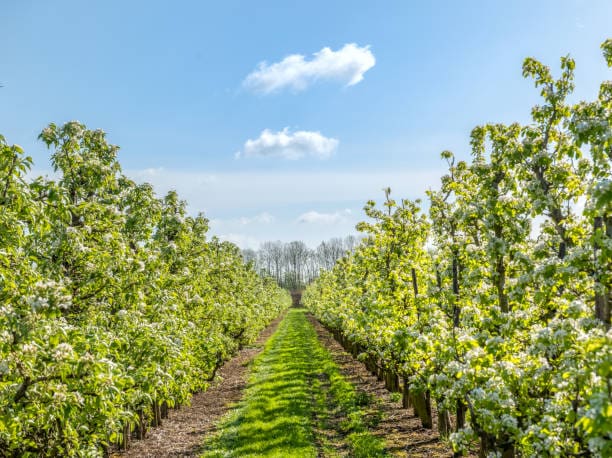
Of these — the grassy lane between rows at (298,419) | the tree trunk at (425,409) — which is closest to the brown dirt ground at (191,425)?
the grassy lane between rows at (298,419)

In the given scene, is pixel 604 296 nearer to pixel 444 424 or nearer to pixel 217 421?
pixel 444 424

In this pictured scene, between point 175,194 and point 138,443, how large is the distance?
31.7ft

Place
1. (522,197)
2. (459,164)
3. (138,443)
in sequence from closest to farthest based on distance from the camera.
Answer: (522,197) → (459,164) → (138,443)

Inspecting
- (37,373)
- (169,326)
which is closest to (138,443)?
(169,326)

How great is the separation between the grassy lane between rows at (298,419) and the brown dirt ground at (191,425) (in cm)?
64

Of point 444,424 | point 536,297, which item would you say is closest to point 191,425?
point 444,424

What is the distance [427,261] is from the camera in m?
16.8

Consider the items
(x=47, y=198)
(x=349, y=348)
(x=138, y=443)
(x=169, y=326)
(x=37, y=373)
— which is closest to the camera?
(x=37, y=373)

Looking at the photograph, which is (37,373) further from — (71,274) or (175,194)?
(175,194)

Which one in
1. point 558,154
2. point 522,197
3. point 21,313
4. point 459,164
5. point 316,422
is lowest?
point 316,422

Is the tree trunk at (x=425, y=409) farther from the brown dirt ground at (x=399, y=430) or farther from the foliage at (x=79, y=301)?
the foliage at (x=79, y=301)

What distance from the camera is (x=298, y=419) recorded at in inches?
665

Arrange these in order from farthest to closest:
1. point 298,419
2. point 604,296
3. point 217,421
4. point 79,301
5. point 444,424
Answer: point 217,421 < point 298,419 < point 444,424 < point 79,301 < point 604,296

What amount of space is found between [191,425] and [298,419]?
4749 millimetres
